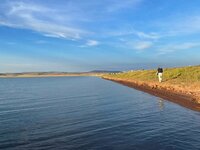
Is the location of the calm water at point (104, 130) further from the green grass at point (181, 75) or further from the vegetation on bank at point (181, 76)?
the green grass at point (181, 75)

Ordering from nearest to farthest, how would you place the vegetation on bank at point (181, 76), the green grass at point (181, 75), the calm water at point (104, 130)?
the calm water at point (104, 130), the vegetation on bank at point (181, 76), the green grass at point (181, 75)

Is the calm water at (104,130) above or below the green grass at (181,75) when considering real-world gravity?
below

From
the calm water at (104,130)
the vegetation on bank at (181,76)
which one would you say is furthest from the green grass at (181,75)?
the calm water at (104,130)

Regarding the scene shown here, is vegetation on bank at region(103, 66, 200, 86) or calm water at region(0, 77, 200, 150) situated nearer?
calm water at region(0, 77, 200, 150)

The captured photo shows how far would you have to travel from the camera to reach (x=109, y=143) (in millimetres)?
14391

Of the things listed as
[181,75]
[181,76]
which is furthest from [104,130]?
[181,75]

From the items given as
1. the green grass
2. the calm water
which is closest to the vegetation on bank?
the green grass

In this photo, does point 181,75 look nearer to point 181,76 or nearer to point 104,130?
point 181,76

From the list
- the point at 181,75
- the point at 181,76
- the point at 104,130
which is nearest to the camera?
the point at 104,130

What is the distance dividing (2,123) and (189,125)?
485 inches

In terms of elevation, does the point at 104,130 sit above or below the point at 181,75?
below

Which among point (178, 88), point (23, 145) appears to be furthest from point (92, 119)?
point (178, 88)

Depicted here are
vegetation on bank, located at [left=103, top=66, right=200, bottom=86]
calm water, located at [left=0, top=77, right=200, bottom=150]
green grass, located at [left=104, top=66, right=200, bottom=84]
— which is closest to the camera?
calm water, located at [left=0, top=77, right=200, bottom=150]

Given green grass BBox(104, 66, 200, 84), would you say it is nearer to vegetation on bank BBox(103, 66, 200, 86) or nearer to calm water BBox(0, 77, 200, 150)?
vegetation on bank BBox(103, 66, 200, 86)
